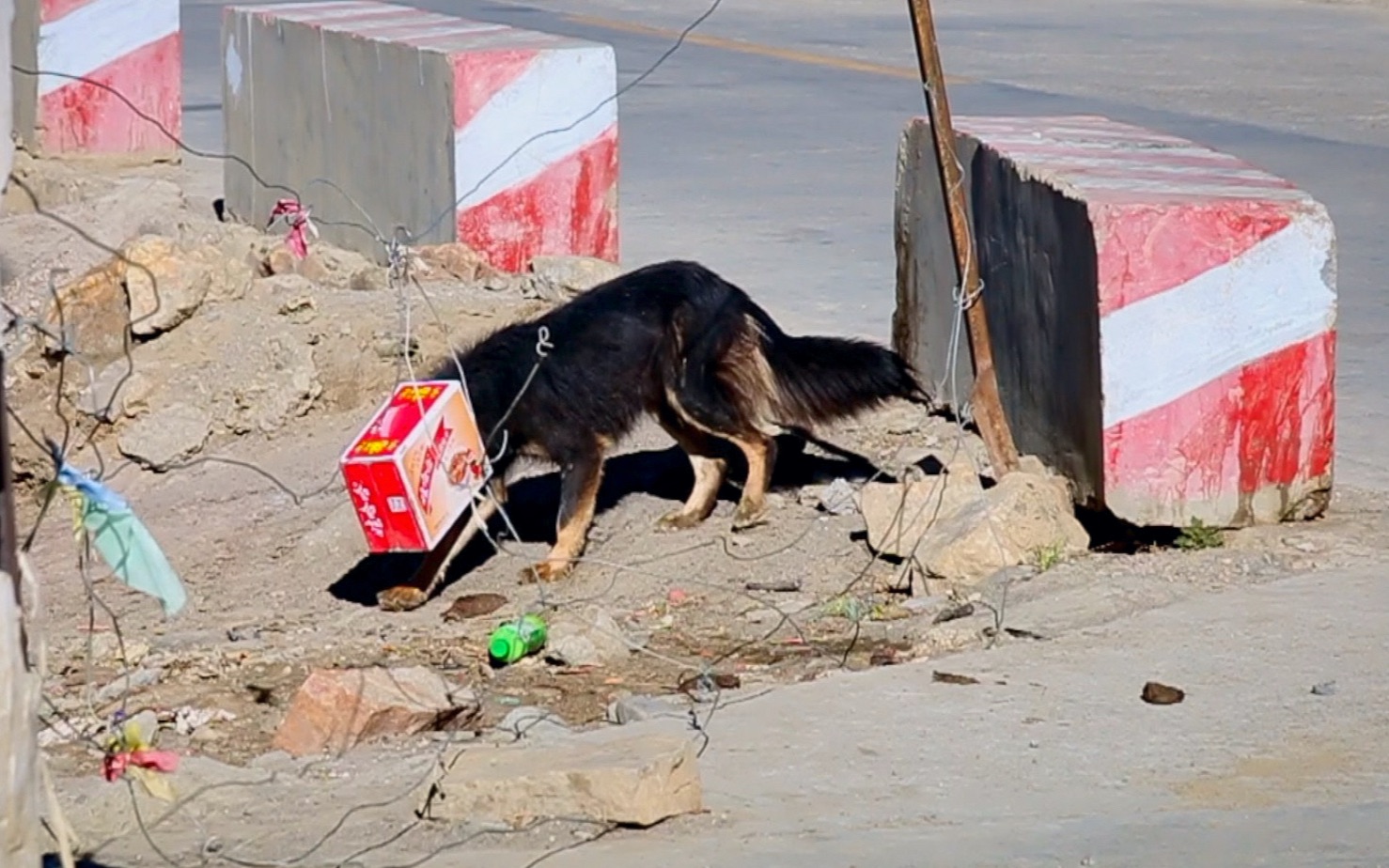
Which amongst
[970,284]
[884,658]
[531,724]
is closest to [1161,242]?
[970,284]

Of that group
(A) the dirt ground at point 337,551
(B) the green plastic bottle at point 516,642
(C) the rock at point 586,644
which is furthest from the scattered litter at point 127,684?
(C) the rock at point 586,644

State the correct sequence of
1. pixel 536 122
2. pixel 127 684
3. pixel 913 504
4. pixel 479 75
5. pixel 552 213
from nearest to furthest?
pixel 127 684 < pixel 913 504 < pixel 479 75 < pixel 536 122 < pixel 552 213

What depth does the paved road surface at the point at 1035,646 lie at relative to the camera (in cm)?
426

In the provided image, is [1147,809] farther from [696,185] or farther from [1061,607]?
[696,185]

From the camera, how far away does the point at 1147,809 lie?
434 centimetres

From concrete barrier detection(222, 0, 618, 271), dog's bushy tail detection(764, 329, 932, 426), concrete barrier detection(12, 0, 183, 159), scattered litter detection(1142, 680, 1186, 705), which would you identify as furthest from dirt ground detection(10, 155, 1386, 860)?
concrete barrier detection(12, 0, 183, 159)

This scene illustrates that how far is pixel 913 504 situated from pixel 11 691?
353 centimetres

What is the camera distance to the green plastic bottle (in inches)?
235

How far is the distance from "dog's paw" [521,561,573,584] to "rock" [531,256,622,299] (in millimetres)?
2119

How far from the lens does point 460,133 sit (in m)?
9.20

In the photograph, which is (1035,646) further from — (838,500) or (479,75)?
(479,75)

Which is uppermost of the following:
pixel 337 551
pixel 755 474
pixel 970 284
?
pixel 970 284

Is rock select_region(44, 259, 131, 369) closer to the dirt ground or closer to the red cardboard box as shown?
the dirt ground

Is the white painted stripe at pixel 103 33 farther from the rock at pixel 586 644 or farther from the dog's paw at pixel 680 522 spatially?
the rock at pixel 586 644
